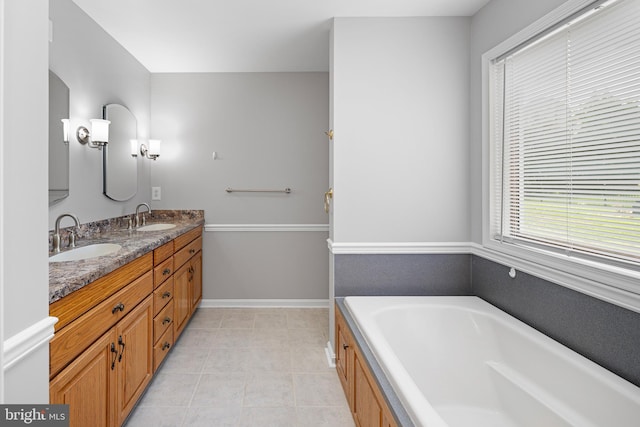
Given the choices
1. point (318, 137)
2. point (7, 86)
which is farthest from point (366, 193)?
point (7, 86)

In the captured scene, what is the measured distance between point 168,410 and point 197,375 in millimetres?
385

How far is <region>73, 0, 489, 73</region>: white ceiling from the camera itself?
7.76ft

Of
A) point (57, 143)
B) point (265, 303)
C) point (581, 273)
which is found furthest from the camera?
point (265, 303)

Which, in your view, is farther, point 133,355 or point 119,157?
point 119,157

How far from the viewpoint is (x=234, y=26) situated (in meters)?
2.70

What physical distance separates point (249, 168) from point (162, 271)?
1.60 m

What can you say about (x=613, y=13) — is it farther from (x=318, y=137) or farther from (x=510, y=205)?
(x=318, y=137)

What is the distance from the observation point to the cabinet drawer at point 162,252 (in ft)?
7.52

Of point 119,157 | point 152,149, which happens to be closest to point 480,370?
point 119,157

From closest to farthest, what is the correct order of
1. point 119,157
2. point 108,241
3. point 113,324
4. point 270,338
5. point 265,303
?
point 113,324 → point 108,241 → point 119,157 → point 270,338 → point 265,303

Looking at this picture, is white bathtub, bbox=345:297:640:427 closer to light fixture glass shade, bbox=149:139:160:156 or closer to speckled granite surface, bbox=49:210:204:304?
speckled granite surface, bbox=49:210:204:304

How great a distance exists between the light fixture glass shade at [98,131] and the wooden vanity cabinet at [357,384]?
75.0 inches

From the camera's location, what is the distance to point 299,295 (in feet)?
12.6

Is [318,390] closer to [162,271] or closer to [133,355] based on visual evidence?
[133,355]
